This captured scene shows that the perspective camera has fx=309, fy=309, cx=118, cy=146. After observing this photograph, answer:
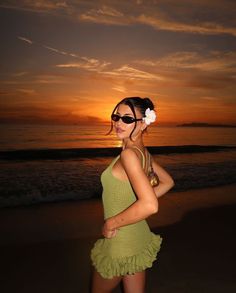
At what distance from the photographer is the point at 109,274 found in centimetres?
223

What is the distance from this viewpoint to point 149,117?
2.25 m

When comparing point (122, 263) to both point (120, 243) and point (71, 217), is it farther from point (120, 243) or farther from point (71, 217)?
point (71, 217)

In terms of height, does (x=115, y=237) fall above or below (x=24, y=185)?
above

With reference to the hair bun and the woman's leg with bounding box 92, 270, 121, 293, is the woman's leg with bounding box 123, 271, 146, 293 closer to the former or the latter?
the woman's leg with bounding box 92, 270, 121, 293

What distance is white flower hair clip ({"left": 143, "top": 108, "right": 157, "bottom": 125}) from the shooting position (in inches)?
88.1

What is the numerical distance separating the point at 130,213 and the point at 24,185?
971 cm

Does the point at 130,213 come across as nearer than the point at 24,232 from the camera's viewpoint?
Yes

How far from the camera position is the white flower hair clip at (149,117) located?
2.24 meters

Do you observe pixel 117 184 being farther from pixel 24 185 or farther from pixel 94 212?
pixel 24 185

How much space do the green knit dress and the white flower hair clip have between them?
1.18ft

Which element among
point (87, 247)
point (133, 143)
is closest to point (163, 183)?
point (133, 143)

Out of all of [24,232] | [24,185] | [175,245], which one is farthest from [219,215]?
[24,185]

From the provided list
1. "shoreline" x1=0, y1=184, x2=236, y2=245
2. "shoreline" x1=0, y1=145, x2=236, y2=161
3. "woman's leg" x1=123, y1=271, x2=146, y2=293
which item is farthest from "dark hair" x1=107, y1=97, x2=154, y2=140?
"shoreline" x1=0, y1=145, x2=236, y2=161

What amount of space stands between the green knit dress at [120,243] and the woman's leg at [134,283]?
81 mm
